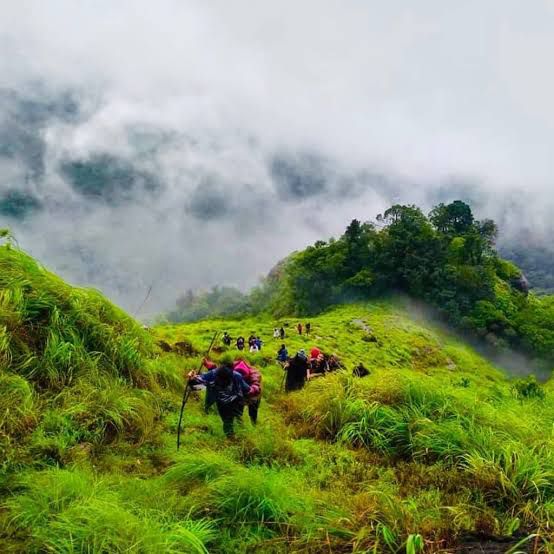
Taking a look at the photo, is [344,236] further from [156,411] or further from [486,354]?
[156,411]

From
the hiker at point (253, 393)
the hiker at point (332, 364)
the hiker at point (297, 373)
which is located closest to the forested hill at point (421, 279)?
the hiker at point (332, 364)

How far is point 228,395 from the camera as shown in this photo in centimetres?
896

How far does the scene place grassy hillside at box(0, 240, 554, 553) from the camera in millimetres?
5363

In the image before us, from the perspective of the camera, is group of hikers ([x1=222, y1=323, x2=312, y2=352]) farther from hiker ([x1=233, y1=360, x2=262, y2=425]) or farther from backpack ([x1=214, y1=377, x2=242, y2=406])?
backpack ([x1=214, y1=377, x2=242, y2=406])

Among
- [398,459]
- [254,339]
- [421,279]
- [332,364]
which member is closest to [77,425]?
[398,459]

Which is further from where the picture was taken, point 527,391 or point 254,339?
point 254,339

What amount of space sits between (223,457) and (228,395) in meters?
1.85

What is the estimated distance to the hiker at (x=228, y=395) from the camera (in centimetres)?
893

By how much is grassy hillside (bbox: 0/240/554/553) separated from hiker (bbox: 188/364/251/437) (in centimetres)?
38

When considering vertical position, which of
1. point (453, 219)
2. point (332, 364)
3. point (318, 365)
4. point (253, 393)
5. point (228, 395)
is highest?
point (453, 219)

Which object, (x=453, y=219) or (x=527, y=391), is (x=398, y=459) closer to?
(x=527, y=391)

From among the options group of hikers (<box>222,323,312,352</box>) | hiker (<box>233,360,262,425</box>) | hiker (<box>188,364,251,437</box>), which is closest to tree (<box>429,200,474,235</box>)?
group of hikers (<box>222,323,312,352</box>)

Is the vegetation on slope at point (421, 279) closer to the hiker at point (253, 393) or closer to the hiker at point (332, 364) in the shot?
the hiker at point (332, 364)

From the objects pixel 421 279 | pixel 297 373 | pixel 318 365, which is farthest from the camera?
pixel 421 279
